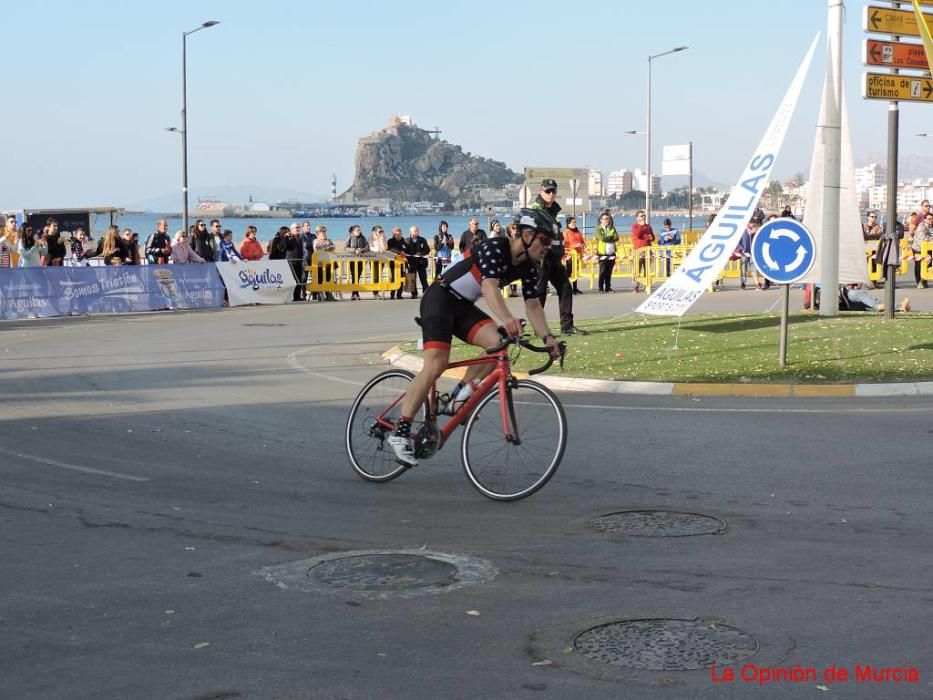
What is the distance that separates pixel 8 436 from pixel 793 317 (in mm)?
11777

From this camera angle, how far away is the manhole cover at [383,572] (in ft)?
19.5

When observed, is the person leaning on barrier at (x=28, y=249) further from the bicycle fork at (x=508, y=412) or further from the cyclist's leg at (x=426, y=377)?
the bicycle fork at (x=508, y=412)

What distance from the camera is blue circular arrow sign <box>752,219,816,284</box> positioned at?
13.2 m

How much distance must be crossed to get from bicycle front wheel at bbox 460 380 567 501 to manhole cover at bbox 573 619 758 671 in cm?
259

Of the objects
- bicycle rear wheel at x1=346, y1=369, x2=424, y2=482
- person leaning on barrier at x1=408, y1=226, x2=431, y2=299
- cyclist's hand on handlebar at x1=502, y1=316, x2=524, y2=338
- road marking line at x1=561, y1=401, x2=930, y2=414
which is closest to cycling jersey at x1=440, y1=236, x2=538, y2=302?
cyclist's hand on handlebar at x1=502, y1=316, x2=524, y2=338

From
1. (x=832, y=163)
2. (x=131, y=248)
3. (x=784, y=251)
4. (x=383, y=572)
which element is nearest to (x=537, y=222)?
(x=383, y=572)

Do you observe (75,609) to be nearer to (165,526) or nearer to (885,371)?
(165,526)

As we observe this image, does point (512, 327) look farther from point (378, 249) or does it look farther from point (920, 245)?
point (378, 249)

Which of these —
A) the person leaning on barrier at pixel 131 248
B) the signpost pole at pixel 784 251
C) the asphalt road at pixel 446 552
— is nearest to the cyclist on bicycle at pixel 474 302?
the asphalt road at pixel 446 552

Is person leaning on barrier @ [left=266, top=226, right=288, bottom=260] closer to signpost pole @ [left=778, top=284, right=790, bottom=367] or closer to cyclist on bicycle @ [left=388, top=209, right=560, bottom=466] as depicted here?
signpost pole @ [left=778, top=284, right=790, bottom=367]

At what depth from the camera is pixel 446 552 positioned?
6.55 metres

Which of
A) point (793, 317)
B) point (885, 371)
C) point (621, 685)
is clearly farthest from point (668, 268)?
point (621, 685)

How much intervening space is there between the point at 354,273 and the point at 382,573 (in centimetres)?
2507

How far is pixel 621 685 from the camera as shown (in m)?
4.55
